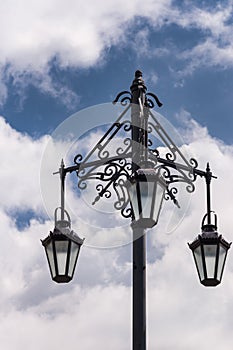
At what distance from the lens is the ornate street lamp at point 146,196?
10836 millimetres

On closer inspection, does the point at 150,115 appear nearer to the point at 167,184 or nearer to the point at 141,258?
the point at 167,184

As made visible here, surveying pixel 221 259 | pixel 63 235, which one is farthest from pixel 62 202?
pixel 221 259

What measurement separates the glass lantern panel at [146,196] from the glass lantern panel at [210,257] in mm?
1410

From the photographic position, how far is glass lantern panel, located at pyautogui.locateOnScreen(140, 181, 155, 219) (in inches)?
426

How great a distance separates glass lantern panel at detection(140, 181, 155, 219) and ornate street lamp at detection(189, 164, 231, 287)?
1.39m

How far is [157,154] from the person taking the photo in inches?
477

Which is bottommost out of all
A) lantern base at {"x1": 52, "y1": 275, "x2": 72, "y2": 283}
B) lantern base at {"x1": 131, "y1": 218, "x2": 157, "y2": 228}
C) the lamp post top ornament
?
lantern base at {"x1": 52, "y1": 275, "x2": 72, "y2": 283}

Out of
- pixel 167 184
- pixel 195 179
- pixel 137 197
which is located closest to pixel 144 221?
pixel 137 197

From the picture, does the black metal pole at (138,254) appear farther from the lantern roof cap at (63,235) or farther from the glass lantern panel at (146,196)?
the lantern roof cap at (63,235)

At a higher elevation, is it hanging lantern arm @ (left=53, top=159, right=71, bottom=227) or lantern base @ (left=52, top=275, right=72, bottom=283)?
hanging lantern arm @ (left=53, top=159, right=71, bottom=227)

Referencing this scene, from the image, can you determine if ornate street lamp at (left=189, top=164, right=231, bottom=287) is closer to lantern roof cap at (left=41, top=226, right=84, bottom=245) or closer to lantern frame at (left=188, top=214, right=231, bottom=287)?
lantern frame at (left=188, top=214, right=231, bottom=287)

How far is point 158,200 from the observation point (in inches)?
430

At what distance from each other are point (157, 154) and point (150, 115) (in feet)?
1.64

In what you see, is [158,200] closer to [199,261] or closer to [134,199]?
[134,199]
